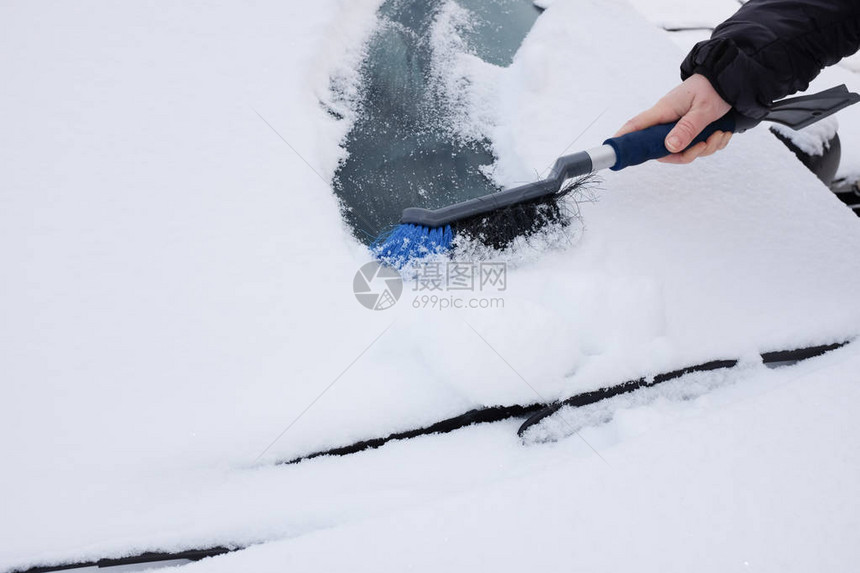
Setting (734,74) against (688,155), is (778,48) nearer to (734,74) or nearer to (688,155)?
(734,74)

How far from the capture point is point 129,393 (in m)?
0.93

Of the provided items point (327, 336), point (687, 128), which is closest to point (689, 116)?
point (687, 128)

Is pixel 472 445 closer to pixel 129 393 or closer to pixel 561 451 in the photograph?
pixel 561 451

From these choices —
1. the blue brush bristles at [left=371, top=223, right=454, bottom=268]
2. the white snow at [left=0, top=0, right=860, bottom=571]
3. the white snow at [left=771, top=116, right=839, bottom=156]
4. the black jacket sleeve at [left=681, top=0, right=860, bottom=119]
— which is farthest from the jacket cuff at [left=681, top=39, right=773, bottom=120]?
the blue brush bristles at [left=371, top=223, right=454, bottom=268]

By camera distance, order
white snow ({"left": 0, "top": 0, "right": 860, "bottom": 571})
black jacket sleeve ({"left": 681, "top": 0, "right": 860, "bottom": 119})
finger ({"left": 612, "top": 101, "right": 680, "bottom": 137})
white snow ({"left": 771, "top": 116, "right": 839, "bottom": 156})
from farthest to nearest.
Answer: white snow ({"left": 771, "top": 116, "right": 839, "bottom": 156})
finger ({"left": 612, "top": 101, "right": 680, "bottom": 137})
black jacket sleeve ({"left": 681, "top": 0, "right": 860, "bottom": 119})
white snow ({"left": 0, "top": 0, "right": 860, "bottom": 571})

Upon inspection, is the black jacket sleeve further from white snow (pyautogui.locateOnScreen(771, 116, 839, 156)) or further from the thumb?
white snow (pyautogui.locateOnScreen(771, 116, 839, 156))

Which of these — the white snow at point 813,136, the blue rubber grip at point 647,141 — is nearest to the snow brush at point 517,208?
the blue rubber grip at point 647,141

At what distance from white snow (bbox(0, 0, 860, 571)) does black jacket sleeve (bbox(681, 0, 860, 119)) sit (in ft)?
0.88

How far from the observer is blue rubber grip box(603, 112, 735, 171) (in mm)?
1224

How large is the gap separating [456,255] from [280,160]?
443 mm

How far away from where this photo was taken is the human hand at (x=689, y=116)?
119 centimetres

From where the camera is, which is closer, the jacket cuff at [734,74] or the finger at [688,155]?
the jacket cuff at [734,74]

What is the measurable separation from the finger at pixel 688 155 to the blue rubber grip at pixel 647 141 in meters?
0.01

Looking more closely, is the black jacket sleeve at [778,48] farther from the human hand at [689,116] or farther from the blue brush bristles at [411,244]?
the blue brush bristles at [411,244]
